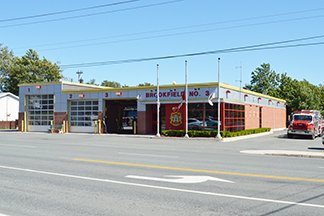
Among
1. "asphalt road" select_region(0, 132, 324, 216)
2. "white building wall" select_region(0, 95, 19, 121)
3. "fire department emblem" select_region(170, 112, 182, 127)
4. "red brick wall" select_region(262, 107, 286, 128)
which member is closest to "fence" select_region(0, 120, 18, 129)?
"white building wall" select_region(0, 95, 19, 121)

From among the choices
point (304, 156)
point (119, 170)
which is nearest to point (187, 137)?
point (304, 156)

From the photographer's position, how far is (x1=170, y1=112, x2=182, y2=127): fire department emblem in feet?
116

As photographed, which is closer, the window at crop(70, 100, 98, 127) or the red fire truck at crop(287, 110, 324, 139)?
the red fire truck at crop(287, 110, 324, 139)

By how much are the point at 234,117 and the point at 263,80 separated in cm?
5211

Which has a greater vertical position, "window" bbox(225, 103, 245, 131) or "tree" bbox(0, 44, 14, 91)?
"tree" bbox(0, 44, 14, 91)

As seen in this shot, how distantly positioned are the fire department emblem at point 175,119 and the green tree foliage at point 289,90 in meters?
36.0

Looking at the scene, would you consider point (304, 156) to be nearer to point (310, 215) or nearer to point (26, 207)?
point (310, 215)

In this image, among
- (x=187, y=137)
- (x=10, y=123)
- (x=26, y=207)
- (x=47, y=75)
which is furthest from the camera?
(x=47, y=75)

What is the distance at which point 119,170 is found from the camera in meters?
12.2

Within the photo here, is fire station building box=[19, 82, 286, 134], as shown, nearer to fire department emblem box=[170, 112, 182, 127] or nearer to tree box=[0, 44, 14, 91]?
fire department emblem box=[170, 112, 182, 127]

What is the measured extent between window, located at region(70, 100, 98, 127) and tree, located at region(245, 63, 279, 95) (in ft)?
174

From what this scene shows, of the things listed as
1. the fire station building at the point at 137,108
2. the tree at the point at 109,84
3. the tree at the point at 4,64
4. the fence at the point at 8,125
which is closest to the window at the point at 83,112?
the fire station building at the point at 137,108

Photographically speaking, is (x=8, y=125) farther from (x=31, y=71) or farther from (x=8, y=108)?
(x=31, y=71)

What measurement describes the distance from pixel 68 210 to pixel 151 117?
102ft
